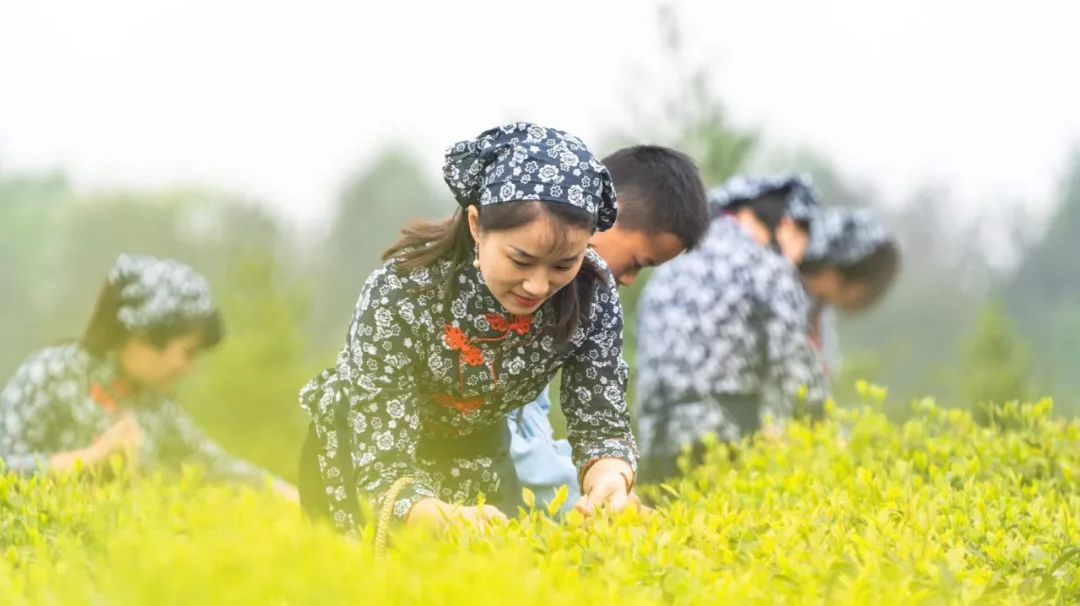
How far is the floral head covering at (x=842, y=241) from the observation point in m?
7.00

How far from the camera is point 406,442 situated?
3496 millimetres

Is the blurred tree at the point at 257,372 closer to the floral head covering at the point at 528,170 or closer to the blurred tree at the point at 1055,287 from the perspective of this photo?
the floral head covering at the point at 528,170

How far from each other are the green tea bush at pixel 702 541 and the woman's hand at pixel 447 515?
0.20 ft

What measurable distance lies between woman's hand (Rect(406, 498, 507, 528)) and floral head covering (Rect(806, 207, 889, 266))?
413cm

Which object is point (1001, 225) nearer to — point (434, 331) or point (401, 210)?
point (401, 210)

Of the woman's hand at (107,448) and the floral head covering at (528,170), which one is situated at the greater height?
the floral head covering at (528,170)

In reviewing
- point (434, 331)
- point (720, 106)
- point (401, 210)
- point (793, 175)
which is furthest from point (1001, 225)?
point (434, 331)

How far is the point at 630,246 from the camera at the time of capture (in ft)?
14.4

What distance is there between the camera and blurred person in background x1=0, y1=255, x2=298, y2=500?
5.32 meters

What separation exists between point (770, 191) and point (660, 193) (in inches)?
76.8

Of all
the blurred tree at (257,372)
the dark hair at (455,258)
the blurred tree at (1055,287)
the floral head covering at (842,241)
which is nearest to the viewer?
the dark hair at (455,258)

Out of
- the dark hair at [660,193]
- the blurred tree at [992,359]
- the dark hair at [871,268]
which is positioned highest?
the blurred tree at [992,359]

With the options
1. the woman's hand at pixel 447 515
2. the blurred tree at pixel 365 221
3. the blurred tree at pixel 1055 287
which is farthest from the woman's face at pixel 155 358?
the blurred tree at pixel 1055 287

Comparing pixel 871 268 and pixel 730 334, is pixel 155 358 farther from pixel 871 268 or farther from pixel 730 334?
pixel 871 268
